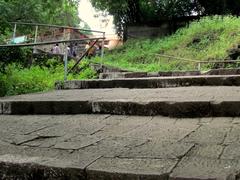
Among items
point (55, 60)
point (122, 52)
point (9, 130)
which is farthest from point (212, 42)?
point (9, 130)

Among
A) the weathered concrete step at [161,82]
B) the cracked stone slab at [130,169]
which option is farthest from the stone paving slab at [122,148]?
the weathered concrete step at [161,82]

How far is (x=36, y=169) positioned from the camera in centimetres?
275

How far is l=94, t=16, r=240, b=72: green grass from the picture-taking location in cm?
1657

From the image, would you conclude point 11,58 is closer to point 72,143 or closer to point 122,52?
point 72,143

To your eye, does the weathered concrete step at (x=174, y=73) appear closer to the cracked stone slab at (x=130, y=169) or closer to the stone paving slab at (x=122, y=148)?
the stone paving slab at (x=122, y=148)

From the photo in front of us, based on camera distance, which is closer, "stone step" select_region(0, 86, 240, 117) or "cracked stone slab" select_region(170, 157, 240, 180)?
"cracked stone slab" select_region(170, 157, 240, 180)

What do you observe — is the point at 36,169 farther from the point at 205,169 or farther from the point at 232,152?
the point at 232,152

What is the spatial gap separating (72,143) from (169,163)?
1053 mm

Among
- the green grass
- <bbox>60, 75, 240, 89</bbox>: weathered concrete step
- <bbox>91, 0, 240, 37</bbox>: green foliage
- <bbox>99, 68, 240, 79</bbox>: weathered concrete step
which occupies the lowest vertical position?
<bbox>60, 75, 240, 89</bbox>: weathered concrete step

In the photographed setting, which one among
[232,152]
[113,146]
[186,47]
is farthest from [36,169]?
[186,47]

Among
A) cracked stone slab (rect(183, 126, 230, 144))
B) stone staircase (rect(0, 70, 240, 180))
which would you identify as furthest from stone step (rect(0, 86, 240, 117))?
cracked stone slab (rect(183, 126, 230, 144))

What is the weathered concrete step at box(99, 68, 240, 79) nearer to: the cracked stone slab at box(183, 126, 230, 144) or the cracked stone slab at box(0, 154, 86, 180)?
the cracked stone slab at box(183, 126, 230, 144)

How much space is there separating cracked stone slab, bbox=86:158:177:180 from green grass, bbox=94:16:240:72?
12.6 metres

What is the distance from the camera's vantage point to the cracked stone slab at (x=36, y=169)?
8.64ft
